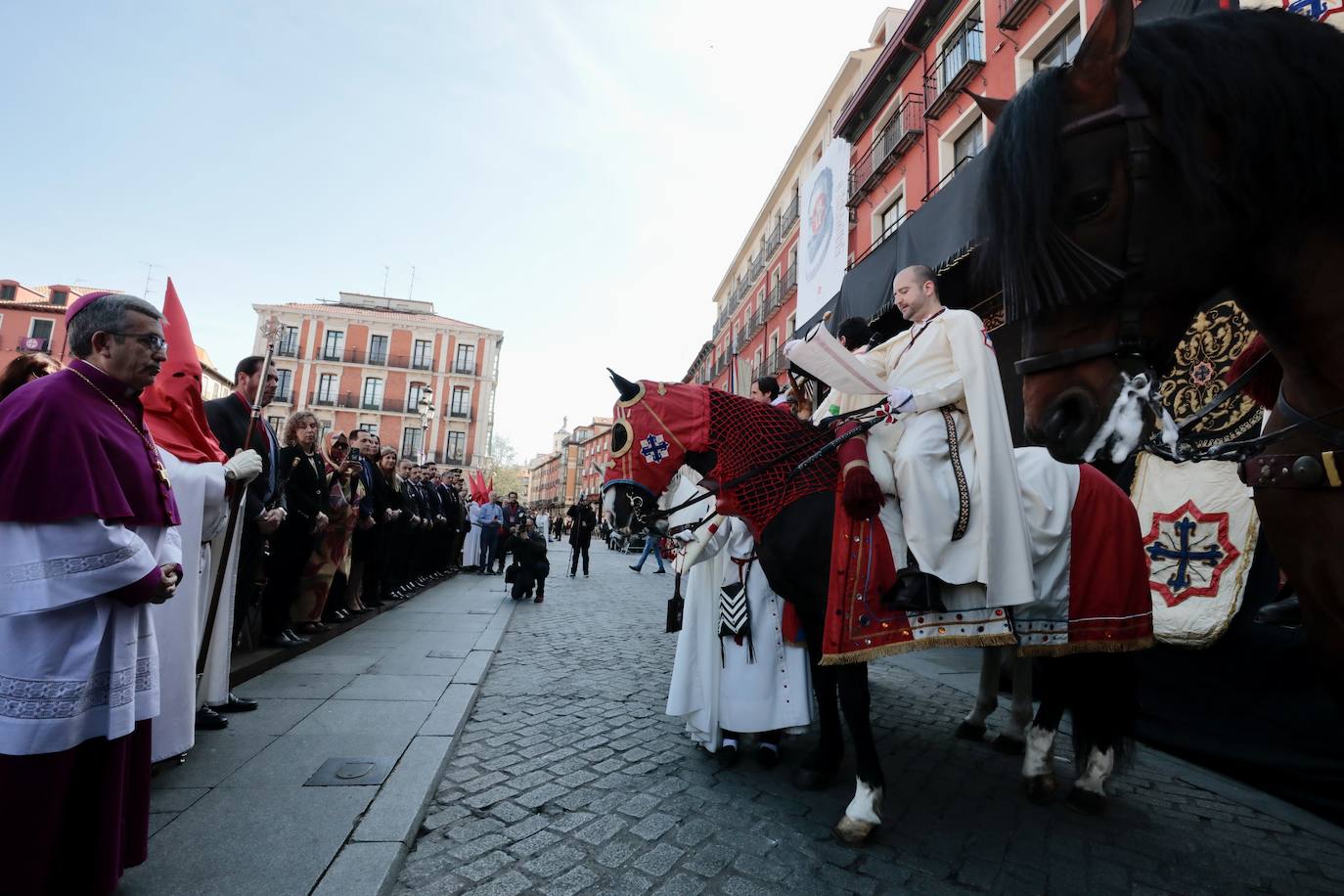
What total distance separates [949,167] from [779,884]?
13.8m

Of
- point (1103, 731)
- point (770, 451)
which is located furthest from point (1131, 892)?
point (770, 451)

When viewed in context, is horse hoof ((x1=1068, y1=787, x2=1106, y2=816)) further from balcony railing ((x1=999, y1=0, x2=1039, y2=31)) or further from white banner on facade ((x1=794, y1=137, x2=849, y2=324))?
balcony railing ((x1=999, y1=0, x2=1039, y2=31))

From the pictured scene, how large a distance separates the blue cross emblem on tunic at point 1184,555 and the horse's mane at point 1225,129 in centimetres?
376

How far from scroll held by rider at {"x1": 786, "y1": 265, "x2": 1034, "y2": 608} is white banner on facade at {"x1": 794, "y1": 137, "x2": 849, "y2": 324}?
6378 millimetres

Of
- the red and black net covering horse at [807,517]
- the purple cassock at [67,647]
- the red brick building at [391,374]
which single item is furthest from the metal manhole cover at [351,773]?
the red brick building at [391,374]

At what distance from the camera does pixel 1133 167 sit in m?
1.31

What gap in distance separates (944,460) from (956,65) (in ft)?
44.2

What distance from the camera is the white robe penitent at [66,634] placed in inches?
69.3

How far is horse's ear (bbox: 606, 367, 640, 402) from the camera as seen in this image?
10.3 ft

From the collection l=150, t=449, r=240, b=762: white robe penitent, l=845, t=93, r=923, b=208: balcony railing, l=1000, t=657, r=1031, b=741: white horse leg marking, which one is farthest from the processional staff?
l=845, t=93, r=923, b=208: balcony railing

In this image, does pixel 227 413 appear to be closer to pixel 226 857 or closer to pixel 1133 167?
pixel 226 857

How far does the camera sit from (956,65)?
40.5 feet

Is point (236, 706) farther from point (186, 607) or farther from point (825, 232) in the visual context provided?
point (825, 232)

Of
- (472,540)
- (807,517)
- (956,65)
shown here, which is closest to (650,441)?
(807,517)
